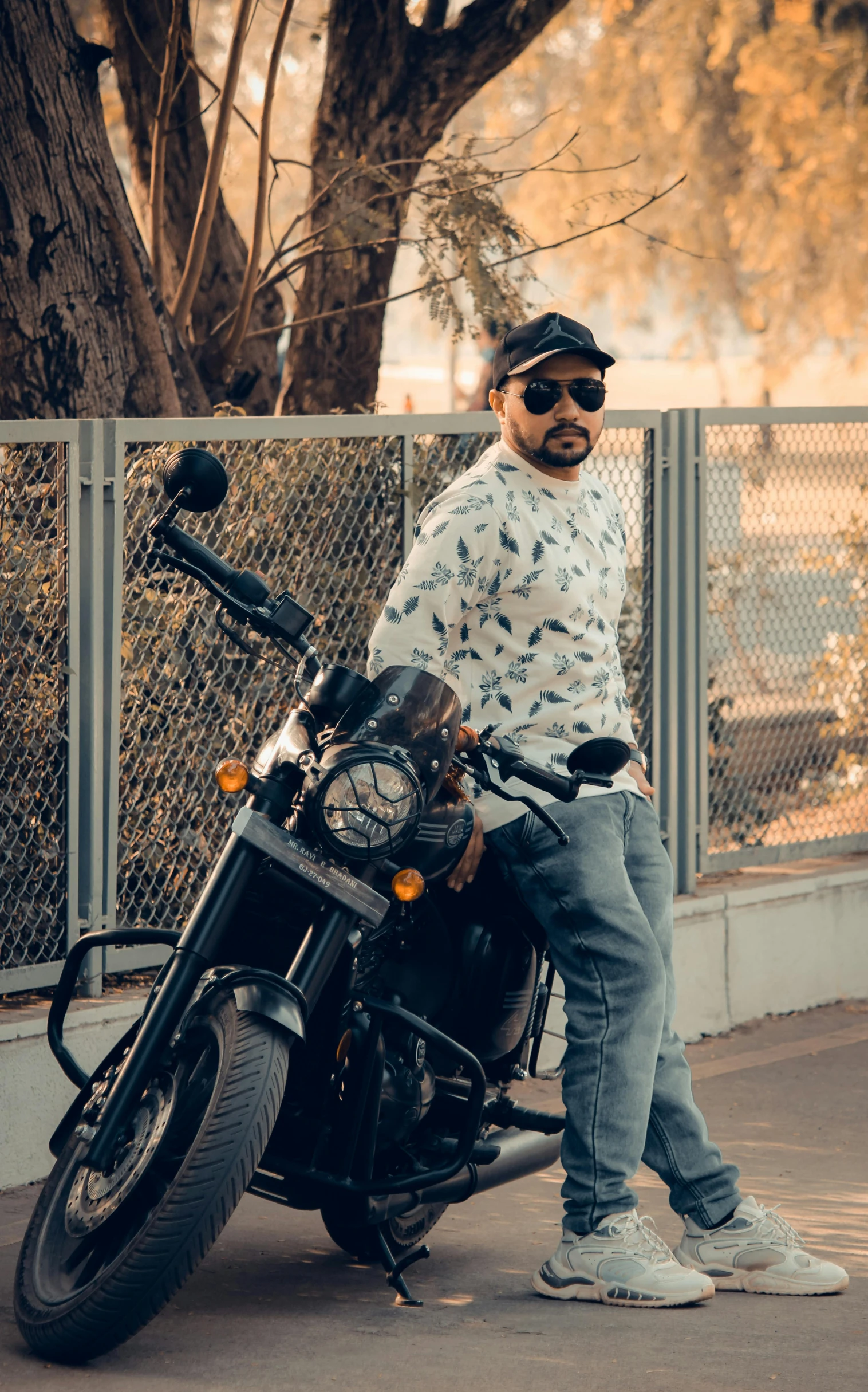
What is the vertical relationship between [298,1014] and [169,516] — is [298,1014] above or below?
below

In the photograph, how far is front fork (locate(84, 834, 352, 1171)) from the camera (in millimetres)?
3369

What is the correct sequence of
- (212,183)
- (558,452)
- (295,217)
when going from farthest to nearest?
1. (295,217)
2. (212,183)
3. (558,452)

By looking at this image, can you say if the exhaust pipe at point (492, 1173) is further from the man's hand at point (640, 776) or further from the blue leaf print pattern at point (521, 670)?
the blue leaf print pattern at point (521, 670)

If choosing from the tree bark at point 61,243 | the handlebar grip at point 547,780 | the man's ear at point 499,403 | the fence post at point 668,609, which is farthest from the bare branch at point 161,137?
the handlebar grip at point 547,780

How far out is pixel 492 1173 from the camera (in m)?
3.91

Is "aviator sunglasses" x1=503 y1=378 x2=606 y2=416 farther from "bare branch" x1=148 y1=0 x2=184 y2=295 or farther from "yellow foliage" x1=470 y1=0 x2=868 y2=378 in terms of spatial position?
"yellow foliage" x1=470 y1=0 x2=868 y2=378

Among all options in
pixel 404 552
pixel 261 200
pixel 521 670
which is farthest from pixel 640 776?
pixel 261 200

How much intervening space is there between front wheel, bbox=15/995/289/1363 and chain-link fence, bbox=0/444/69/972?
1.46m

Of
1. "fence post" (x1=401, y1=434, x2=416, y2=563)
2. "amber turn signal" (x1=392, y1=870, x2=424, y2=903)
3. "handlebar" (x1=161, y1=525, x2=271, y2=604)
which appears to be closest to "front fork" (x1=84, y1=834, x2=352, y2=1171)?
"amber turn signal" (x1=392, y1=870, x2=424, y2=903)

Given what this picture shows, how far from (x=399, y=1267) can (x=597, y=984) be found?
699 millimetres

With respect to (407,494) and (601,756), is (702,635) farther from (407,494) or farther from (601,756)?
(601,756)

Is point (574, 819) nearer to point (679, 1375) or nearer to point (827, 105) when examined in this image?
point (679, 1375)

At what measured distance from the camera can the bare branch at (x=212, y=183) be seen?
271 inches

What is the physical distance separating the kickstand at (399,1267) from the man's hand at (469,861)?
73 cm
